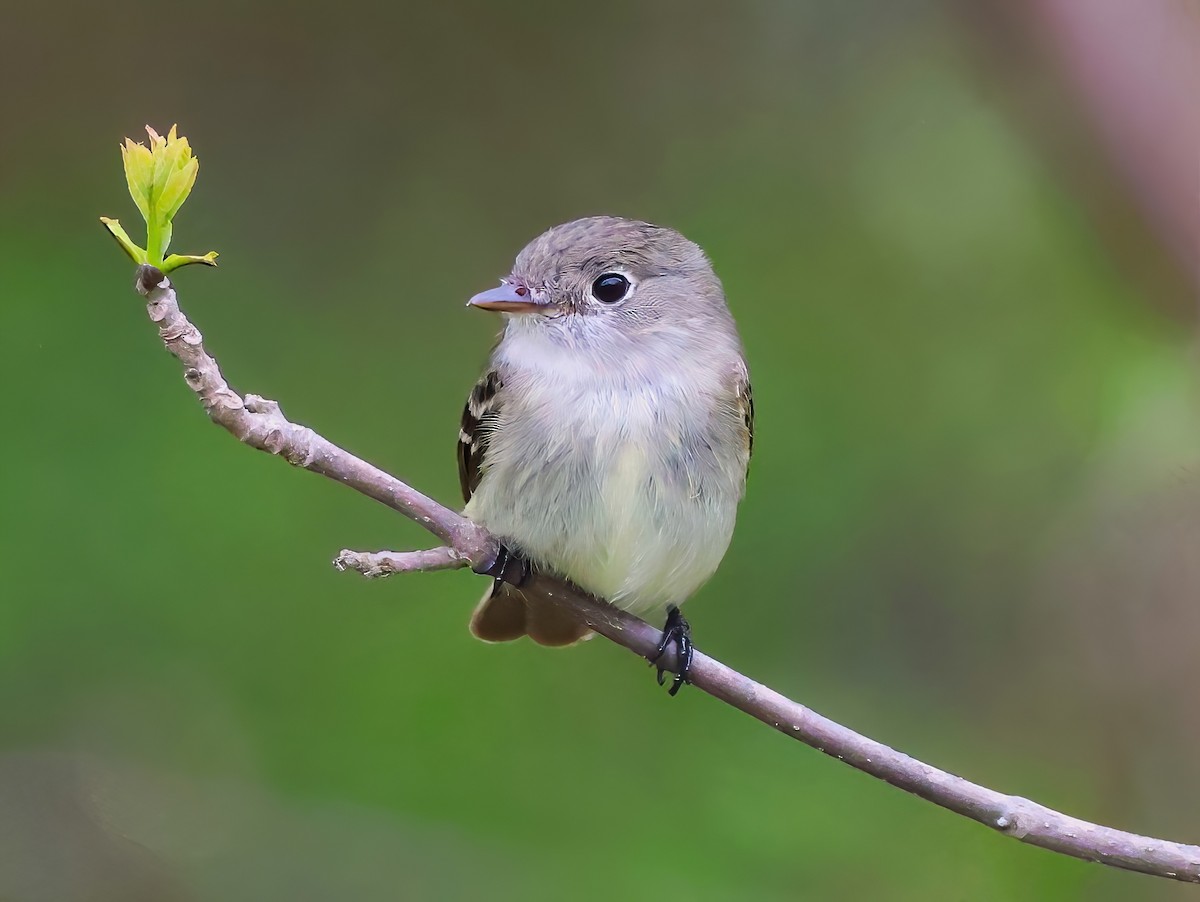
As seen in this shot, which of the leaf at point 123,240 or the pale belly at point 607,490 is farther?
the pale belly at point 607,490

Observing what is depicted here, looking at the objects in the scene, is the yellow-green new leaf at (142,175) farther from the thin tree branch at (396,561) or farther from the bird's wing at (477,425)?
the bird's wing at (477,425)

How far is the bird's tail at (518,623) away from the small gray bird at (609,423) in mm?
136

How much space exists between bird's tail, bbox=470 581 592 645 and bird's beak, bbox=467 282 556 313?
2.04 feet

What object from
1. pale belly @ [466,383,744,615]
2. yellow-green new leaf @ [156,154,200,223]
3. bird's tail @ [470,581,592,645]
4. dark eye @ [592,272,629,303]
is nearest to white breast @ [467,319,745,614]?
pale belly @ [466,383,744,615]

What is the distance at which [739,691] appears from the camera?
1.85 meters

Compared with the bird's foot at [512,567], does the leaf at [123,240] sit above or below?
below

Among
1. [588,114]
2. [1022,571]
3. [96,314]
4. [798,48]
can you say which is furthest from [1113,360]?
[96,314]

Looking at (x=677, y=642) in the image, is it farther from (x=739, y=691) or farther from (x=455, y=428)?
(x=455, y=428)

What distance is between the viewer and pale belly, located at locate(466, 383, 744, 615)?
6.84 feet

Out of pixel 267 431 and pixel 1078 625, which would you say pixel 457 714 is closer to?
pixel 1078 625

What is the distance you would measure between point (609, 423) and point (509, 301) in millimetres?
265

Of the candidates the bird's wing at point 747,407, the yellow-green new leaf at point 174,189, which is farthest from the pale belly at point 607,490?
the yellow-green new leaf at point 174,189

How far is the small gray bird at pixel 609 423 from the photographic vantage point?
2096 mm

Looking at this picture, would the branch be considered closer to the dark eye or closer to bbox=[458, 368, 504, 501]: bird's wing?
bbox=[458, 368, 504, 501]: bird's wing
